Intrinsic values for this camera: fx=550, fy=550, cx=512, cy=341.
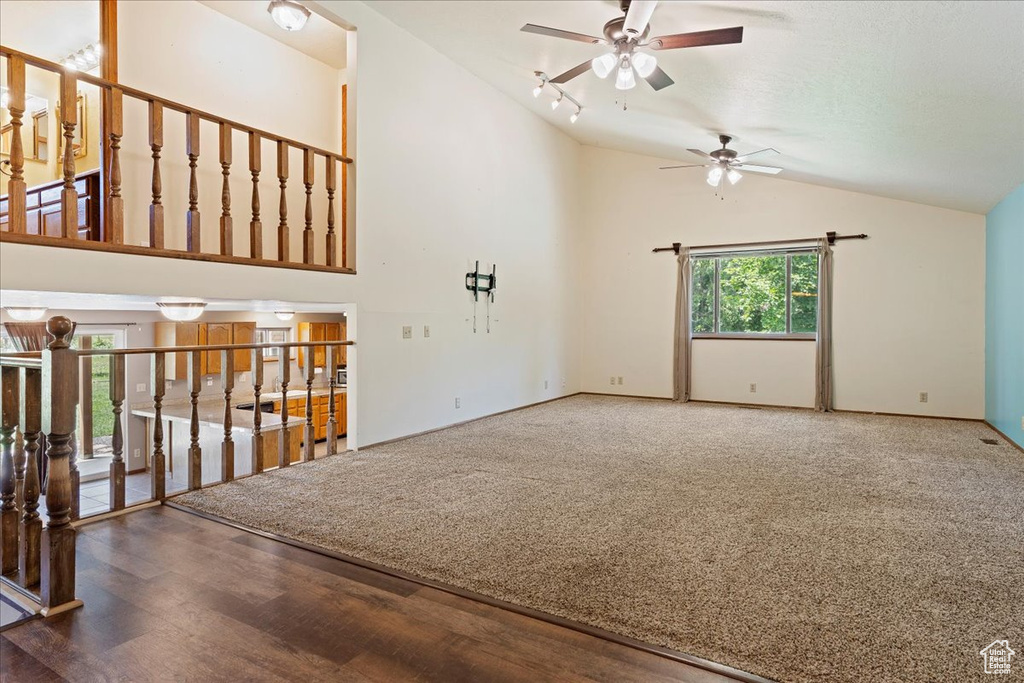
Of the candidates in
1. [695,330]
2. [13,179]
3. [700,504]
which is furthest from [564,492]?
[695,330]

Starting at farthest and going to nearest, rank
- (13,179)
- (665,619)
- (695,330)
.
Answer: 1. (695,330)
2. (13,179)
3. (665,619)

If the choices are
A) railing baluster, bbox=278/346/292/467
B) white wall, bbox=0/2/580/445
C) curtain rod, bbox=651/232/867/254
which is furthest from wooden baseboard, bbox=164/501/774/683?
curtain rod, bbox=651/232/867/254

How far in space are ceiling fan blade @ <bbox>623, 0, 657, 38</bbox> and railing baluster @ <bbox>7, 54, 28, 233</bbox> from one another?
124 inches

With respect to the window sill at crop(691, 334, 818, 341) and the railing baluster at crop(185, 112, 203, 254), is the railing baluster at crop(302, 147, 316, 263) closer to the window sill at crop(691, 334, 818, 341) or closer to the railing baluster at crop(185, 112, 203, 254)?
the railing baluster at crop(185, 112, 203, 254)

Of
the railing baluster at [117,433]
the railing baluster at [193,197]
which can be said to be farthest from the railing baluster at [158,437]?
the railing baluster at [193,197]

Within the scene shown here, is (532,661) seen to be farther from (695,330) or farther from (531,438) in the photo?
(695,330)

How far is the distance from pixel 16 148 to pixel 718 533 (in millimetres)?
4018

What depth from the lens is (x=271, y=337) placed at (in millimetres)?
8102

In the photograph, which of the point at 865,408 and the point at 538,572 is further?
the point at 865,408

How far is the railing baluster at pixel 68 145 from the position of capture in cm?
285

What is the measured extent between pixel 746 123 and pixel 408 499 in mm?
4551

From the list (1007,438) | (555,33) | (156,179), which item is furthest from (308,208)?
(1007,438)

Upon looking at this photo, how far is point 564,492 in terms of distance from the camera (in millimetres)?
3580

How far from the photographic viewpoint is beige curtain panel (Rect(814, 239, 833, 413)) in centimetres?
707
